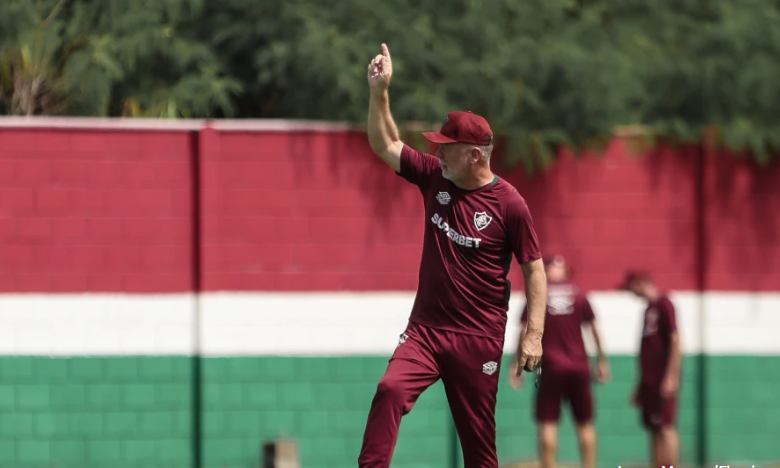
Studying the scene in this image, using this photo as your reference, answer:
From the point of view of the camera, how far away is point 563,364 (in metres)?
9.29

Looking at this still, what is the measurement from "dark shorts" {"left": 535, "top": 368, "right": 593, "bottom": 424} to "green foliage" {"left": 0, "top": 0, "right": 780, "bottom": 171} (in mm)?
1717

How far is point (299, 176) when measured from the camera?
9.59m

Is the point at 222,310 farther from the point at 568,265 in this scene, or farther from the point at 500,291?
the point at 500,291

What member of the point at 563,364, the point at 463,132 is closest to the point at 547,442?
the point at 563,364

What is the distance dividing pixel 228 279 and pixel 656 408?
345cm

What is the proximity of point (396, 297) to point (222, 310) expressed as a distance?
1354mm

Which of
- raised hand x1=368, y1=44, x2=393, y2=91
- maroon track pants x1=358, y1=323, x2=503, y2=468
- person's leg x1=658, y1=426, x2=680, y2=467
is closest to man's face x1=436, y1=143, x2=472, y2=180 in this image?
raised hand x1=368, y1=44, x2=393, y2=91

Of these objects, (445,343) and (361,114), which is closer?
(445,343)

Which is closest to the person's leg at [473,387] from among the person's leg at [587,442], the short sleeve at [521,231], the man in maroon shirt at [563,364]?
the short sleeve at [521,231]

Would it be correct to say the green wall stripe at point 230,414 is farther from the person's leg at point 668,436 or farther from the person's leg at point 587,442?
the person's leg at point 587,442

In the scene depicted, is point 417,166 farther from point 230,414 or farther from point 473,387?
point 230,414

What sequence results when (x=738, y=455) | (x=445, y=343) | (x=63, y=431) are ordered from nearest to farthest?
(x=445, y=343) → (x=63, y=431) → (x=738, y=455)

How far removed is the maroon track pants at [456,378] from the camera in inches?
232

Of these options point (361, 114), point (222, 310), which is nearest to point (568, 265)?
point (361, 114)
